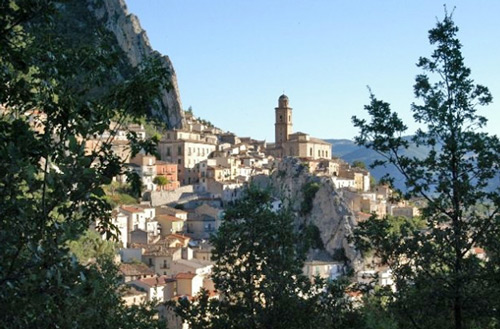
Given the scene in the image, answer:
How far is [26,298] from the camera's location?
14.4 feet

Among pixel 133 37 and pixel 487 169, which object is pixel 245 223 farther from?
pixel 133 37

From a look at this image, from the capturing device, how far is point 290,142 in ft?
333

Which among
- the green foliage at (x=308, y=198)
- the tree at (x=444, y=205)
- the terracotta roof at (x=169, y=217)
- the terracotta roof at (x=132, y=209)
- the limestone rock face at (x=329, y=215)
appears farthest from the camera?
the terracotta roof at (x=169, y=217)

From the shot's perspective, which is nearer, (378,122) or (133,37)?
(378,122)

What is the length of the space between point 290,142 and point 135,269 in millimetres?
58206

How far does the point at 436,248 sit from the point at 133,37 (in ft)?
336

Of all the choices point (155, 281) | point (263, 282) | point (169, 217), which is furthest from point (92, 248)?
point (263, 282)

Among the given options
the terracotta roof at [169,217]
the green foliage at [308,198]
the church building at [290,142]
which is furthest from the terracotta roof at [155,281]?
the church building at [290,142]

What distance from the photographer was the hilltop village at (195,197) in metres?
45.4

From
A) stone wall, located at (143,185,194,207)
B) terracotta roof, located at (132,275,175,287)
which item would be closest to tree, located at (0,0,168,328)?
terracotta roof, located at (132,275,175,287)

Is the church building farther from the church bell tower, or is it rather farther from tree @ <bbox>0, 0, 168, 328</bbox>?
tree @ <bbox>0, 0, 168, 328</bbox>

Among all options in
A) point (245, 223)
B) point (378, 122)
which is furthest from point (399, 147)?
point (245, 223)

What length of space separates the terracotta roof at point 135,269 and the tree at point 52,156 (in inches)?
1559

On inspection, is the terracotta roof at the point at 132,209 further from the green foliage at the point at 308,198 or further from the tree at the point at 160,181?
the green foliage at the point at 308,198
